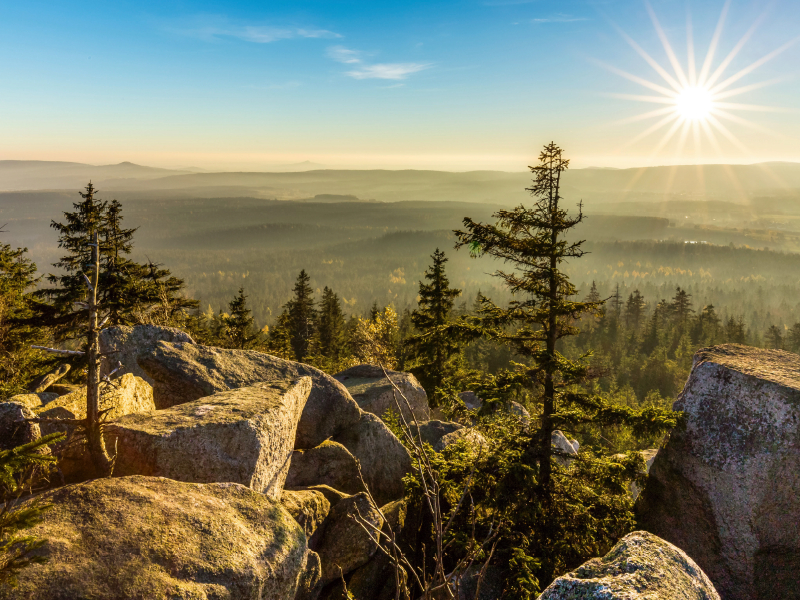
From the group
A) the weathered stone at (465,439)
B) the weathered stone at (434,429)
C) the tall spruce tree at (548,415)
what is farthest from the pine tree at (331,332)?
the tall spruce tree at (548,415)

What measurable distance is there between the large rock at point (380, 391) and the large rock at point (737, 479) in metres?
9.38

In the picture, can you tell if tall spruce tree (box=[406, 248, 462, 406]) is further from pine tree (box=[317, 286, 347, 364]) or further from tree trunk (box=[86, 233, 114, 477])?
pine tree (box=[317, 286, 347, 364])

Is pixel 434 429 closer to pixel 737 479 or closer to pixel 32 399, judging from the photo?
pixel 737 479

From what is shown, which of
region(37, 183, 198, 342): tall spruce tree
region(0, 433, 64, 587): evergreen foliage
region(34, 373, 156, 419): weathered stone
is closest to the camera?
region(0, 433, 64, 587): evergreen foliage

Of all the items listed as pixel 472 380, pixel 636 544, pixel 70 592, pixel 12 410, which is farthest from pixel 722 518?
pixel 12 410

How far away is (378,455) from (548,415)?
5.22 metres

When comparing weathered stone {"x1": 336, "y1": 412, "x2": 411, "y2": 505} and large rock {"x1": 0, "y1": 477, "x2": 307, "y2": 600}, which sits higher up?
large rock {"x1": 0, "y1": 477, "x2": 307, "y2": 600}

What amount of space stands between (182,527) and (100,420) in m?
2.81

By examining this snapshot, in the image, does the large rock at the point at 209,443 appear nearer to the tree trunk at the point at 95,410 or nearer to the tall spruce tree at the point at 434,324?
the tree trunk at the point at 95,410

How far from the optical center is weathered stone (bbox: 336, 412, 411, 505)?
12.9 meters

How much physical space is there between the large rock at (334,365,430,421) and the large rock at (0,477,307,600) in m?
11.3

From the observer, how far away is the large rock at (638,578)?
4.62 meters

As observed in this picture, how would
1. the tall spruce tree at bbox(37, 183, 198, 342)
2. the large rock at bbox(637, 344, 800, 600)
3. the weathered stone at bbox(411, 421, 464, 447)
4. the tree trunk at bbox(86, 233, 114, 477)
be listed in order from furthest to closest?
the tall spruce tree at bbox(37, 183, 198, 342)
the weathered stone at bbox(411, 421, 464, 447)
the large rock at bbox(637, 344, 800, 600)
the tree trunk at bbox(86, 233, 114, 477)

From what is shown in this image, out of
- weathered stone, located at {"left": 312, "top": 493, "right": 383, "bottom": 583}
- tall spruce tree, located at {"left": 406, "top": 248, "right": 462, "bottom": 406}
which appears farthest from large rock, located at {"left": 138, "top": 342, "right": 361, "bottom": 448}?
tall spruce tree, located at {"left": 406, "top": 248, "right": 462, "bottom": 406}
